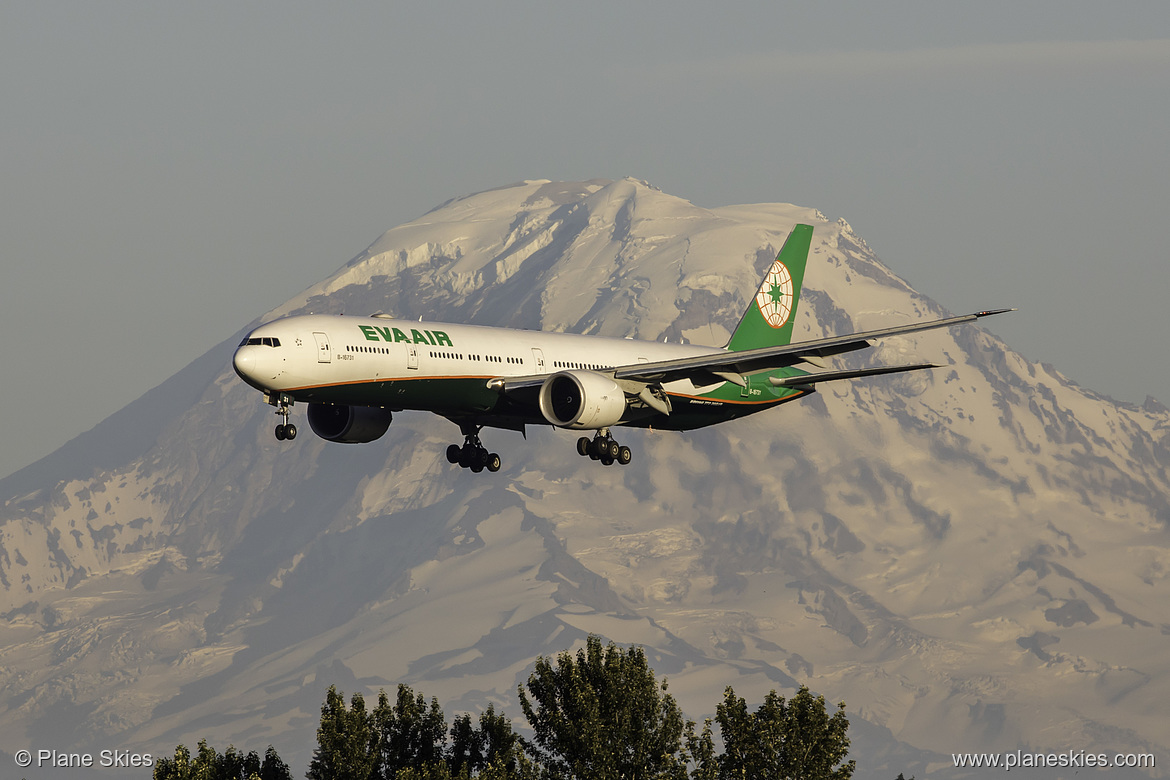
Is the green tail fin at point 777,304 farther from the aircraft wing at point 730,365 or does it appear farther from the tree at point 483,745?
the tree at point 483,745

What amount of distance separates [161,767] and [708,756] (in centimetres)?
1950

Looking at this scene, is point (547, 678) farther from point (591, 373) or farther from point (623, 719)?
point (591, 373)

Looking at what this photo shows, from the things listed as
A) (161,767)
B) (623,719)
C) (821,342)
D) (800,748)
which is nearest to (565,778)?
(623,719)

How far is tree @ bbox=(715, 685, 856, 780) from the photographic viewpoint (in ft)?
202

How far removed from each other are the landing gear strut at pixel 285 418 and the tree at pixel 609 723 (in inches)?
456

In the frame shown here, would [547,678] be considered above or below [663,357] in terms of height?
below

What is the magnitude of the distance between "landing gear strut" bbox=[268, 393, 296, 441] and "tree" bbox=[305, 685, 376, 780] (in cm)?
916

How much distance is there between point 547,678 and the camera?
6412 centimetres

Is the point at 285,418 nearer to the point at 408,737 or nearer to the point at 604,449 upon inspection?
the point at 408,737

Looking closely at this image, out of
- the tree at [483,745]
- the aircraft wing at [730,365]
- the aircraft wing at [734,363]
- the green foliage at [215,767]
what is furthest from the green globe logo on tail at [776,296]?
the green foliage at [215,767]

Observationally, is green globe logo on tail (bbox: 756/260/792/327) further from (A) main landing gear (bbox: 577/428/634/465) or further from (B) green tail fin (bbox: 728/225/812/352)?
(A) main landing gear (bbox: 577/428/634/465)

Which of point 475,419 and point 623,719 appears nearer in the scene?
point 623,719

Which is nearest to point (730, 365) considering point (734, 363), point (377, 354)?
point (734, 363)

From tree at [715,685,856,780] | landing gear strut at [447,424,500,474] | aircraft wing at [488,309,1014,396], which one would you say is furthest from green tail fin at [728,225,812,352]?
tree at [715,685,856,780]
